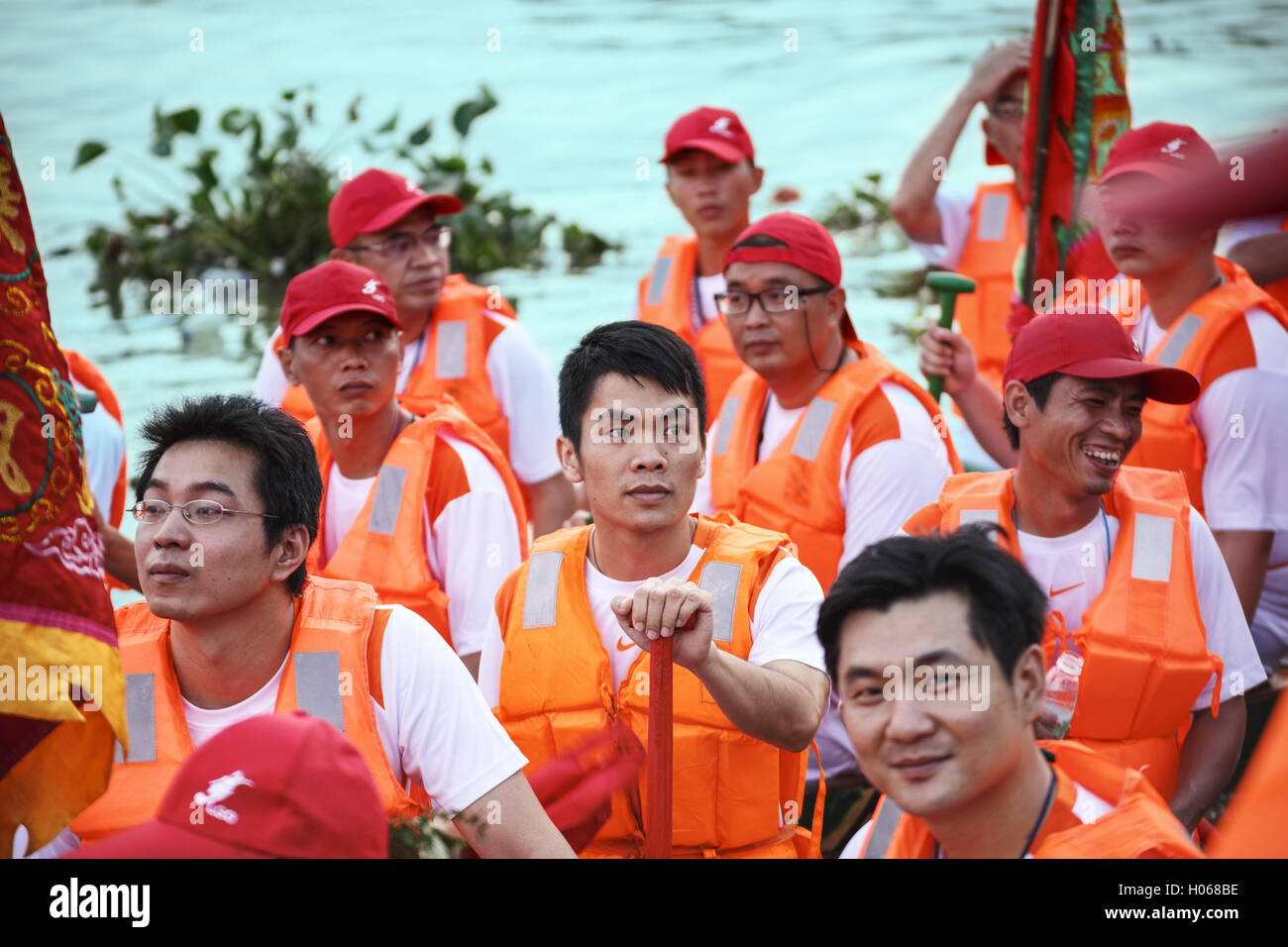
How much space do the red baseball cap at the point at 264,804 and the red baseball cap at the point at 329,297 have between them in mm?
2395

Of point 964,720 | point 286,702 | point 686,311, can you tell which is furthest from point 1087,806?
point 686,311

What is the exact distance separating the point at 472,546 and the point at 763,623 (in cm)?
124

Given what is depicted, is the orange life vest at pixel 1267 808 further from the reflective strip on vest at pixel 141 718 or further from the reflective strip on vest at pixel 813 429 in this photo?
the reflective strip on vest at pixel 813 429

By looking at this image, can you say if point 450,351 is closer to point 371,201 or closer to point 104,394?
point 371,201

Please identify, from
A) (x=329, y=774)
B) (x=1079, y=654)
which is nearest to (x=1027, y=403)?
(x=1079, y=654)

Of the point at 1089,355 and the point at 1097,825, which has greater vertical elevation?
the point at 1089,355

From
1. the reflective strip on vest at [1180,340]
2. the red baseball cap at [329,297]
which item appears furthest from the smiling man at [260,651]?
the reflective strip on vest at [1180,340]

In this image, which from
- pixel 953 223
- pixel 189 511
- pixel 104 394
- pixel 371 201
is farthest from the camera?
pixel 953 223

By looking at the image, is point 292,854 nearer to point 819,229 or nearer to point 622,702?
point 622,702

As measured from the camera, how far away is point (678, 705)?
10.1 ft

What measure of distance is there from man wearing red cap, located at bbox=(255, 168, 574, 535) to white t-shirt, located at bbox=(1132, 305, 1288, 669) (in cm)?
220

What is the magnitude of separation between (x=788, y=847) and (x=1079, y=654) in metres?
0.84

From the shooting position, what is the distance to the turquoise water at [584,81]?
12.3 metres

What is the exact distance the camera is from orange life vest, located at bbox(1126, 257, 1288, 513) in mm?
4285
